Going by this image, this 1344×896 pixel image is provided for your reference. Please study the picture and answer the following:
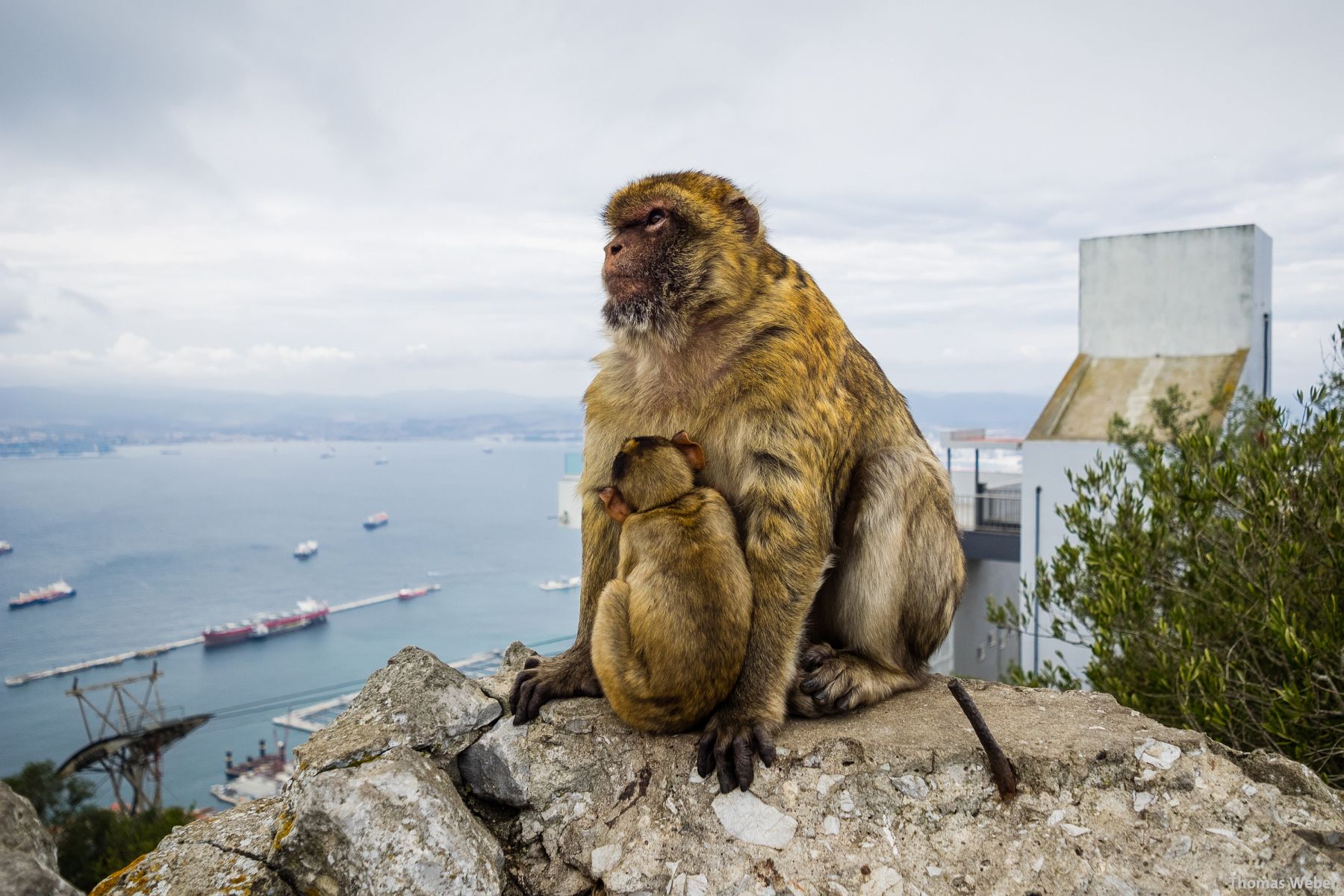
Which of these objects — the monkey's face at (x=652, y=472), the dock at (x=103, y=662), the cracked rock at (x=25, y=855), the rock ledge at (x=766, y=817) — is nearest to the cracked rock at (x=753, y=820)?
the rock ledge at (x=766, y=817)

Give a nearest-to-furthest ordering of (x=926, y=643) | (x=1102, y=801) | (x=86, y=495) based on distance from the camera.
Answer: (x=1102, y=801)
(x=926, y=643)
(x=86, y=495)

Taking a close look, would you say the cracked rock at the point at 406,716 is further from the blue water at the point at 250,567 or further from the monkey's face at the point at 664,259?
the blue water at the point at 250,567

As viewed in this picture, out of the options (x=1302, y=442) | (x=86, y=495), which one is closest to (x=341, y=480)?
(x=86, y=495)

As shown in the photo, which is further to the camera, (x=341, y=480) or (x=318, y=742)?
(x=341, y=480)

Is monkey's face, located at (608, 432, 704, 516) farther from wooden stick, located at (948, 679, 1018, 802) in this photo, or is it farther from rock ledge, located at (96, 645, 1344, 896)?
wooden stick, located at (948, 679, 1018, 802)

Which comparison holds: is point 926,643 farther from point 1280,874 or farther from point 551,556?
point 551,556

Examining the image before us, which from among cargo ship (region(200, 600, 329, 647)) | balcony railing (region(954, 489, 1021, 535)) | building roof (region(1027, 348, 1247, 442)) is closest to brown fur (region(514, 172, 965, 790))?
building roof (region(1027, 348, 1247, 442))
